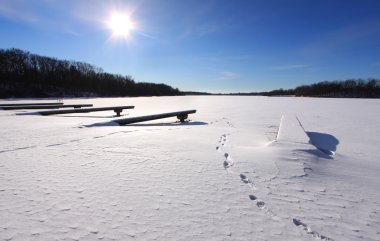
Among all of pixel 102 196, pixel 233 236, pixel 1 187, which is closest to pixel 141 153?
pixel 102 196

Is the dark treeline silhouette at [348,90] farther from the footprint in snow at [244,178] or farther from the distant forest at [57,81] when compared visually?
the footprint in snow at [244,178]

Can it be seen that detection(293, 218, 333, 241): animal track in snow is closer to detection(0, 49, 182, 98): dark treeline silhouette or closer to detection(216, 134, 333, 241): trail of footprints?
detection(216, 134, 333, 241): trail of footprints

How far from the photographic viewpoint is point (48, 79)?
68.2 metres

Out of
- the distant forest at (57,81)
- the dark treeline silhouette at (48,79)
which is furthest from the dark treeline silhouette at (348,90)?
the dark treeline silhouette at (48,79)

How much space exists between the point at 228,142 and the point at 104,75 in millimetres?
94766

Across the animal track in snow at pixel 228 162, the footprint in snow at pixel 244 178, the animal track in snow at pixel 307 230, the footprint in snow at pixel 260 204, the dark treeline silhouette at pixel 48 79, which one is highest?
the dark treeline silhouette at pixel 48 79

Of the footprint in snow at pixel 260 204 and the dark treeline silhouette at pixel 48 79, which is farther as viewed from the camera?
the dark treeline silhouette at pixel 48 79

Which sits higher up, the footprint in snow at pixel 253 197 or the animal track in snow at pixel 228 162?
the animal track in snow at pixel 228 162

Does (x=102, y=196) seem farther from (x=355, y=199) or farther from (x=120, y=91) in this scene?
(x=120, y=91)

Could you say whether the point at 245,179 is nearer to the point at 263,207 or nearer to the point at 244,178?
the point at 244,178

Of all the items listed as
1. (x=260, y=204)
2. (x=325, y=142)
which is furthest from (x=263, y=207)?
(x=325, y=142)

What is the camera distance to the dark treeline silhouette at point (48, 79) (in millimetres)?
58906

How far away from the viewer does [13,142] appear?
5.05 metres

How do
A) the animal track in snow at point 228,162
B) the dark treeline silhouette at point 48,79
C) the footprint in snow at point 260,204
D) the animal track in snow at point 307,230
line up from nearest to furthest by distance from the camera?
the animal track in snow at point 307,230 → the footprint in snow at point 260,204 → the animal track in snow at point 228,162 → the dark treeline silhouette at point 48,79
